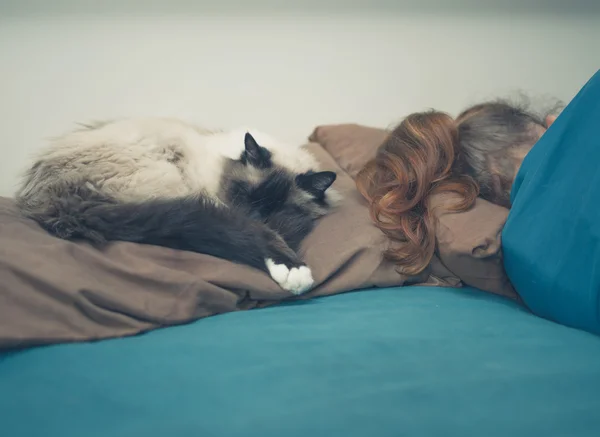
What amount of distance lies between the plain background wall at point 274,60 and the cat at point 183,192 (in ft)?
0.83

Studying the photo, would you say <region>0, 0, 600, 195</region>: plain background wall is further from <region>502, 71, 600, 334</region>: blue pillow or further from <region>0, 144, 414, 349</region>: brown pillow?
<region>502, 71, 600, 334</region>: blue pillow

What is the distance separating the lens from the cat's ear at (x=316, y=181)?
63.4 inches

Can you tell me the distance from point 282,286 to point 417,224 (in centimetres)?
45

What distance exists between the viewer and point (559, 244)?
1.21 m

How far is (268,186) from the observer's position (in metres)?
1.63

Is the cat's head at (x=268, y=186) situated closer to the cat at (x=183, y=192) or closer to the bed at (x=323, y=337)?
the cat at (x=183, y=192)

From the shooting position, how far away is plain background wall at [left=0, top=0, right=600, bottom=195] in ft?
6.25

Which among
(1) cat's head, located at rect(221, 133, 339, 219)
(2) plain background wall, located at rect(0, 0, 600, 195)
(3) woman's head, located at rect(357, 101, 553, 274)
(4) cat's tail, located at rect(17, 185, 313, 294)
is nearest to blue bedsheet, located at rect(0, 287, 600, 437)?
(4) cat's tail, located at rect(17, 185, 313, 294)

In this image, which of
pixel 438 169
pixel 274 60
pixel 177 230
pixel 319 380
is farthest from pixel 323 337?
pixel 274 60

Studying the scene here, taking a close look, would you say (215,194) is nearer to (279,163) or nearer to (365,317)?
(279,163)

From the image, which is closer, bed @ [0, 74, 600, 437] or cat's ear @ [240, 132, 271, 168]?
bed @ [0, 74, 600, 437]

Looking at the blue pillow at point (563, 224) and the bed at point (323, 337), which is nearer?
the bed at point (323, 337)

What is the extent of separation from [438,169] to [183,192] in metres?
0.76

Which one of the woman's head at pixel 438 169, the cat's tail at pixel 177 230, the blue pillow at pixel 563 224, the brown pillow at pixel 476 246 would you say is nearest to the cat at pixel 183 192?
the cat's tail at pixel 177 230
